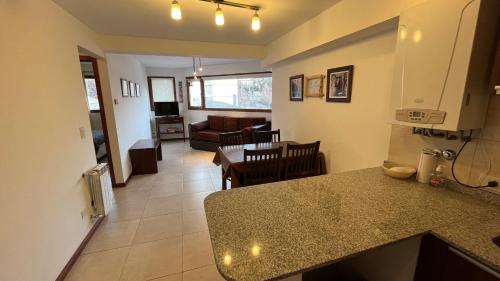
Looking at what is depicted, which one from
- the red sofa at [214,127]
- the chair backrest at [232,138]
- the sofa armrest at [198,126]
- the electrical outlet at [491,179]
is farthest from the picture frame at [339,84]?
the sofa armrest at [198,126]

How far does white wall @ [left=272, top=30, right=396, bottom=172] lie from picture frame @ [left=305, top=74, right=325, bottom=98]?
0.06 m

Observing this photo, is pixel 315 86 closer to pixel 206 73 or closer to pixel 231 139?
pixel 231 139

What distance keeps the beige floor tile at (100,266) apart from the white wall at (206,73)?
14.9 feet

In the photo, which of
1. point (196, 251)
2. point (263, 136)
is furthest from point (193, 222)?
point (263, 136)

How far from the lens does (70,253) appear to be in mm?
1975

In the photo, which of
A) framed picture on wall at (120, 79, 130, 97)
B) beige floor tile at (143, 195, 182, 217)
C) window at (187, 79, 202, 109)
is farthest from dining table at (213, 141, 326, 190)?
window at (187, 79, 202, 109)

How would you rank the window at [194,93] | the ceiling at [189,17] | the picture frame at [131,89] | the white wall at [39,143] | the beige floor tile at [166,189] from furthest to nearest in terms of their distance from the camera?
1. the window at [194,93]
2. the picture frame at [131,89]
3. the beige floor tile at [166,189]
4. the ceiling at [189,17]
5. the white wall at [39,143]

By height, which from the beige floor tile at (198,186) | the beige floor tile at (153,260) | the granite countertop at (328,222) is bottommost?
the beige floor tile at (153,260)

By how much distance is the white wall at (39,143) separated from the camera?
4.51ft

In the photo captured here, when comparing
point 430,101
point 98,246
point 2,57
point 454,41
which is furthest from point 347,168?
point 2,57

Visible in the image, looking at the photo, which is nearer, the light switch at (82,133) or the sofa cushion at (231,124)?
the light switch at (82,133)

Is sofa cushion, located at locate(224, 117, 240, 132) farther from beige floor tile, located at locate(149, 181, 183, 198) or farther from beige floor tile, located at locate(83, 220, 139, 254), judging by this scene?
beige floor tile, located at locate(83, 220, 139, 254)

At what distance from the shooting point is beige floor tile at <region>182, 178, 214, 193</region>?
11.7 feet

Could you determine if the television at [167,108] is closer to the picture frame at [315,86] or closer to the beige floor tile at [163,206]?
the beige floor tile at [163,206]
